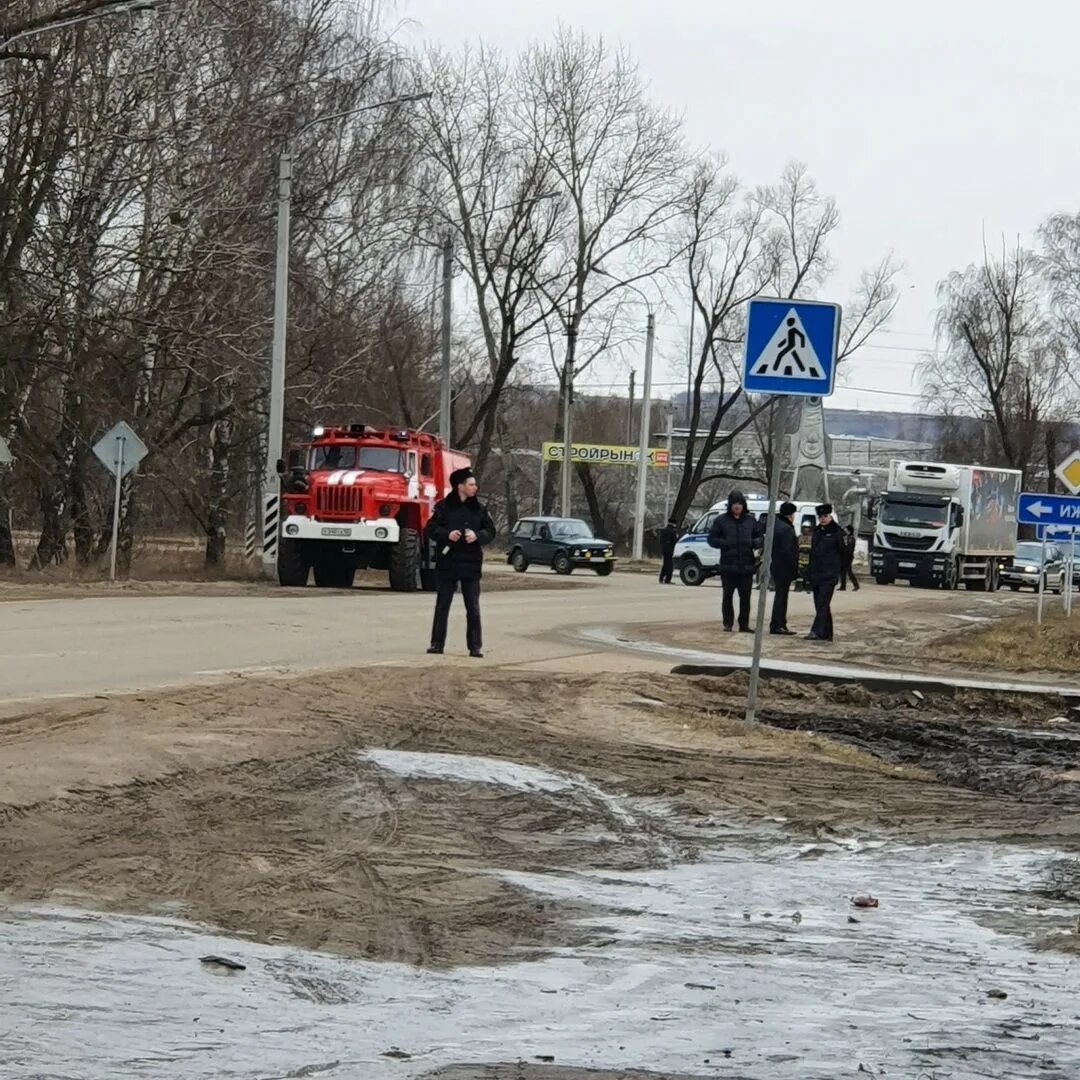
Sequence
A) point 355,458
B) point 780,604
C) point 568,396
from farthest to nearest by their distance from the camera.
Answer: point 568,396
point 355,458
point 780,604

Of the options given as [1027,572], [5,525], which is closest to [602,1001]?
[5,525]

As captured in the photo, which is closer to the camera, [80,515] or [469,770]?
[469,770]

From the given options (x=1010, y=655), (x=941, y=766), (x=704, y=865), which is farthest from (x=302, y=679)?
(x=1010, y=655)

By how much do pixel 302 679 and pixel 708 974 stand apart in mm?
8553

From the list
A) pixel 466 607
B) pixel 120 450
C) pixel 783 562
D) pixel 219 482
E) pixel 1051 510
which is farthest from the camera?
pixel 219 482

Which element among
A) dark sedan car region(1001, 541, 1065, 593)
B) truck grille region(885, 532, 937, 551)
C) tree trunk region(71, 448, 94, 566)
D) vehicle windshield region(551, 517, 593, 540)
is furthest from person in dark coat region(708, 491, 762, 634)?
dark sedan car region(1001, 541, 1065, 593)

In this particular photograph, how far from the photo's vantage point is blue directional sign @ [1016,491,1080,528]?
29.3 meters

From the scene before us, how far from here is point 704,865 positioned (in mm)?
8938

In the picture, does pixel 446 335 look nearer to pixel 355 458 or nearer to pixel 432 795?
pixel 355 458

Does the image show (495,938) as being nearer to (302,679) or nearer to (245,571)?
(302,679)

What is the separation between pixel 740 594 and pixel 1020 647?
3661 millimetres

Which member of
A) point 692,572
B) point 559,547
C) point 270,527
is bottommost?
point 692,572

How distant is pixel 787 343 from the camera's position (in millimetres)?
13672

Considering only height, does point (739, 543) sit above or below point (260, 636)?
above
